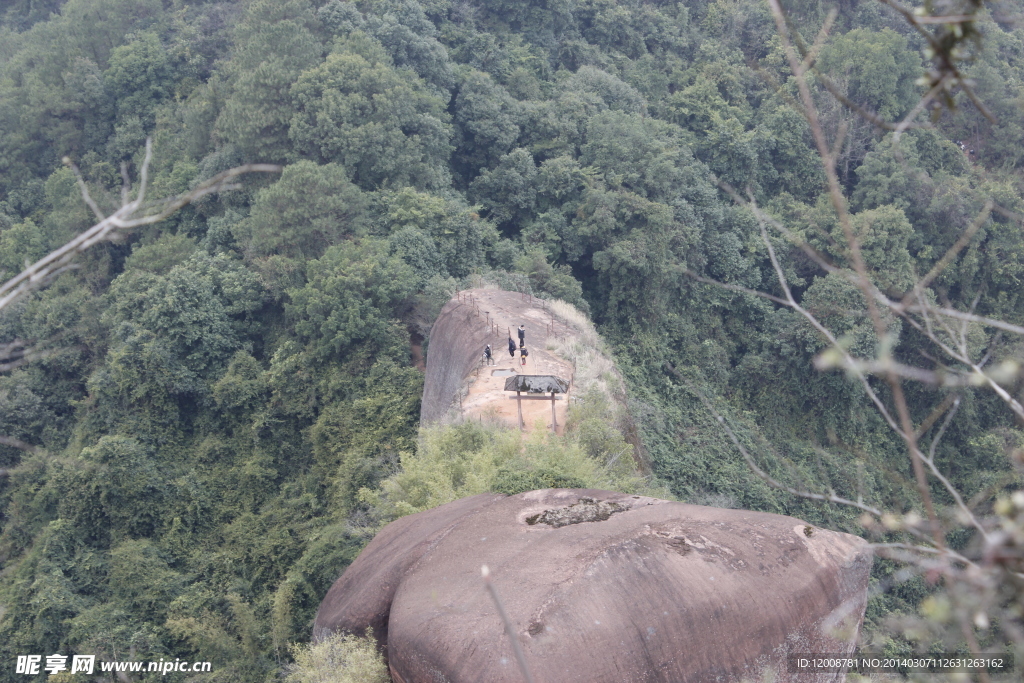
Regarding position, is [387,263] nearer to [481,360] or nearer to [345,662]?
[481,360]

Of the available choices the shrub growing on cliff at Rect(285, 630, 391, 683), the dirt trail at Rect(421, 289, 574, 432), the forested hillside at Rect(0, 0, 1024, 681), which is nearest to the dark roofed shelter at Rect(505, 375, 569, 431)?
the dirt trail at Rect(421, 289, 574, 432)

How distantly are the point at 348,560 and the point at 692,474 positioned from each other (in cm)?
1001

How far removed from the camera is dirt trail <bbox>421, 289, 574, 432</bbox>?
15477 millimetres

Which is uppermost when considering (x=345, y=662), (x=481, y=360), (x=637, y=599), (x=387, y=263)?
(x=637, y=599)

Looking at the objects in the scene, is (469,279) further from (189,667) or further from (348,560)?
(189,667)

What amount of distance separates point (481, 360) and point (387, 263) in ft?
20.8

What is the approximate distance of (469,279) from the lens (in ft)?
77.3

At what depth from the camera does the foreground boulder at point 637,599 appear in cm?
793

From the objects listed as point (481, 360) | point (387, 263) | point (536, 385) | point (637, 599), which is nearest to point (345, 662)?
point (637, 599)

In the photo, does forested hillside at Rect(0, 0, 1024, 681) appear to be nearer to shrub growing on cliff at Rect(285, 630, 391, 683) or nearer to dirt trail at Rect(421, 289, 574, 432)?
dirt trail at Rect(421, 289, 574, 432)

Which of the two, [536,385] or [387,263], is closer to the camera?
[536,385]

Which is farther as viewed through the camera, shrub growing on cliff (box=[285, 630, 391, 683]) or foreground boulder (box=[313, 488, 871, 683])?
shrub growing on cliff (box=[285, 630, 391, 683])

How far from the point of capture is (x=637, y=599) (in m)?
8.16

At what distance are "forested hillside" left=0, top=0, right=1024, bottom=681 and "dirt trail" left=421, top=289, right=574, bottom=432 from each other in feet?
4.37
